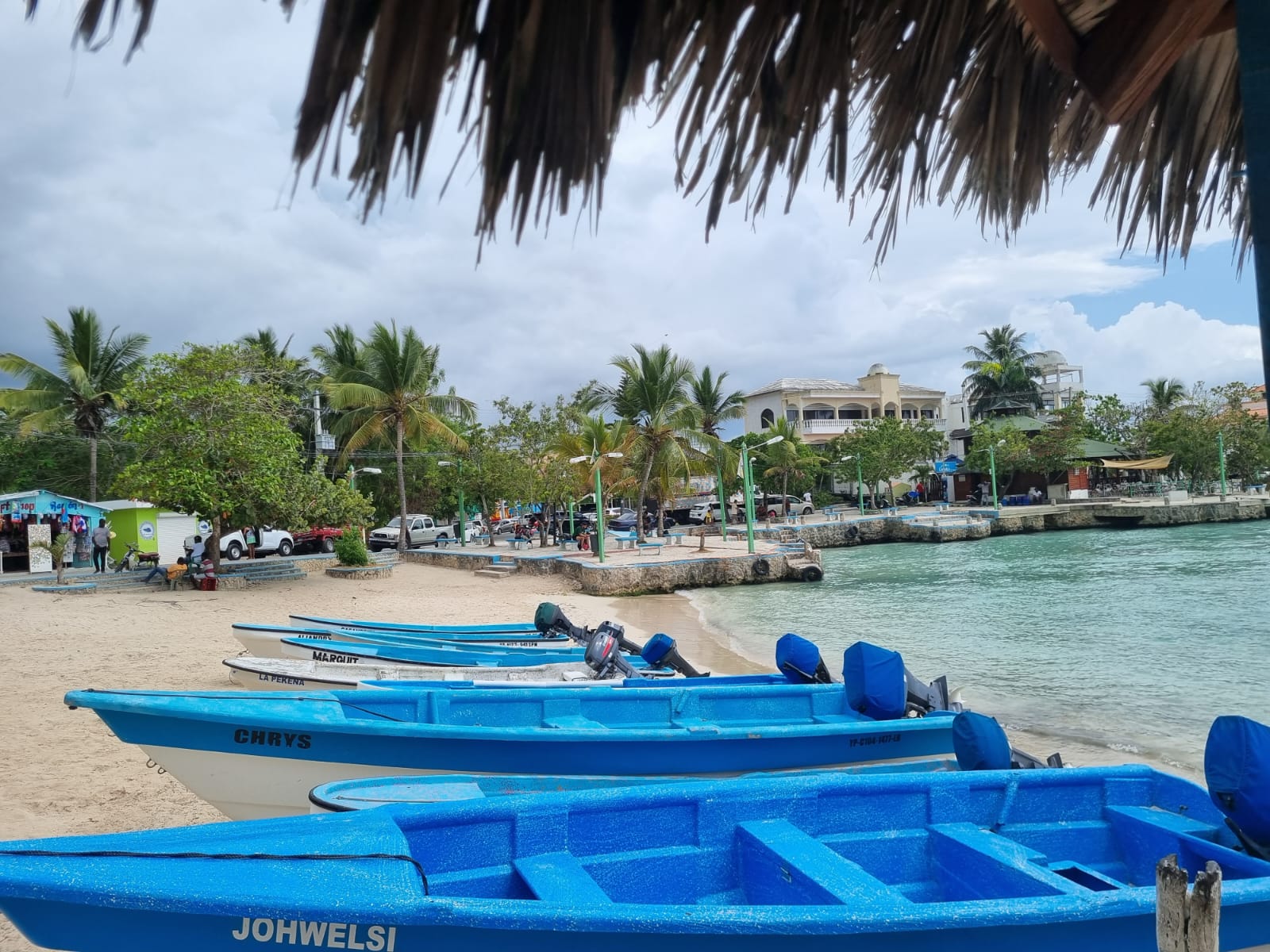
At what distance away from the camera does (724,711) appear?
23.0ft

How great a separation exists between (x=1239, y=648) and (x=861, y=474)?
36823mm

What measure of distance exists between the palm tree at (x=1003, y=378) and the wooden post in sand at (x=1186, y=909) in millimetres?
66043

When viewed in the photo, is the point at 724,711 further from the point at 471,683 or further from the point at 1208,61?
the point at 1208,61

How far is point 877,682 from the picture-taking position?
21.5 ft

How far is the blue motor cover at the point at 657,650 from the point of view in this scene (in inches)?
331

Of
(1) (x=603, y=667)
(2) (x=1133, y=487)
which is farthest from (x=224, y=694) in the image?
(2) (x=1133, y=487)

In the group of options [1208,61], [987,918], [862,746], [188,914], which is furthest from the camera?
[862,746]

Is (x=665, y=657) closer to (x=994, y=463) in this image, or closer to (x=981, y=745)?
(x=981, y=745)

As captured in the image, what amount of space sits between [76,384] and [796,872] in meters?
33.6

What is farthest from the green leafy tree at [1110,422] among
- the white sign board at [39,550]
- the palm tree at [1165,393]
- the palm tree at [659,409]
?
the white sign board at [39,550]

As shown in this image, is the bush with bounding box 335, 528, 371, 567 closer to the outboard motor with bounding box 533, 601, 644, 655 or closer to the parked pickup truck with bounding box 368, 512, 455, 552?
the parked pickup truck with bounding box 368, 512, 455, 552

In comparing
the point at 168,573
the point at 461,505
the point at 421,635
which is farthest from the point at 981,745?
the point at 461,505

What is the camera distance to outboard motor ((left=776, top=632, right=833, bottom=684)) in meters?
7.58

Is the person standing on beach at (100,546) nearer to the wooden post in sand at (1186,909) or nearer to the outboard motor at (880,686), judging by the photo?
the outboard motor at (880,686)
